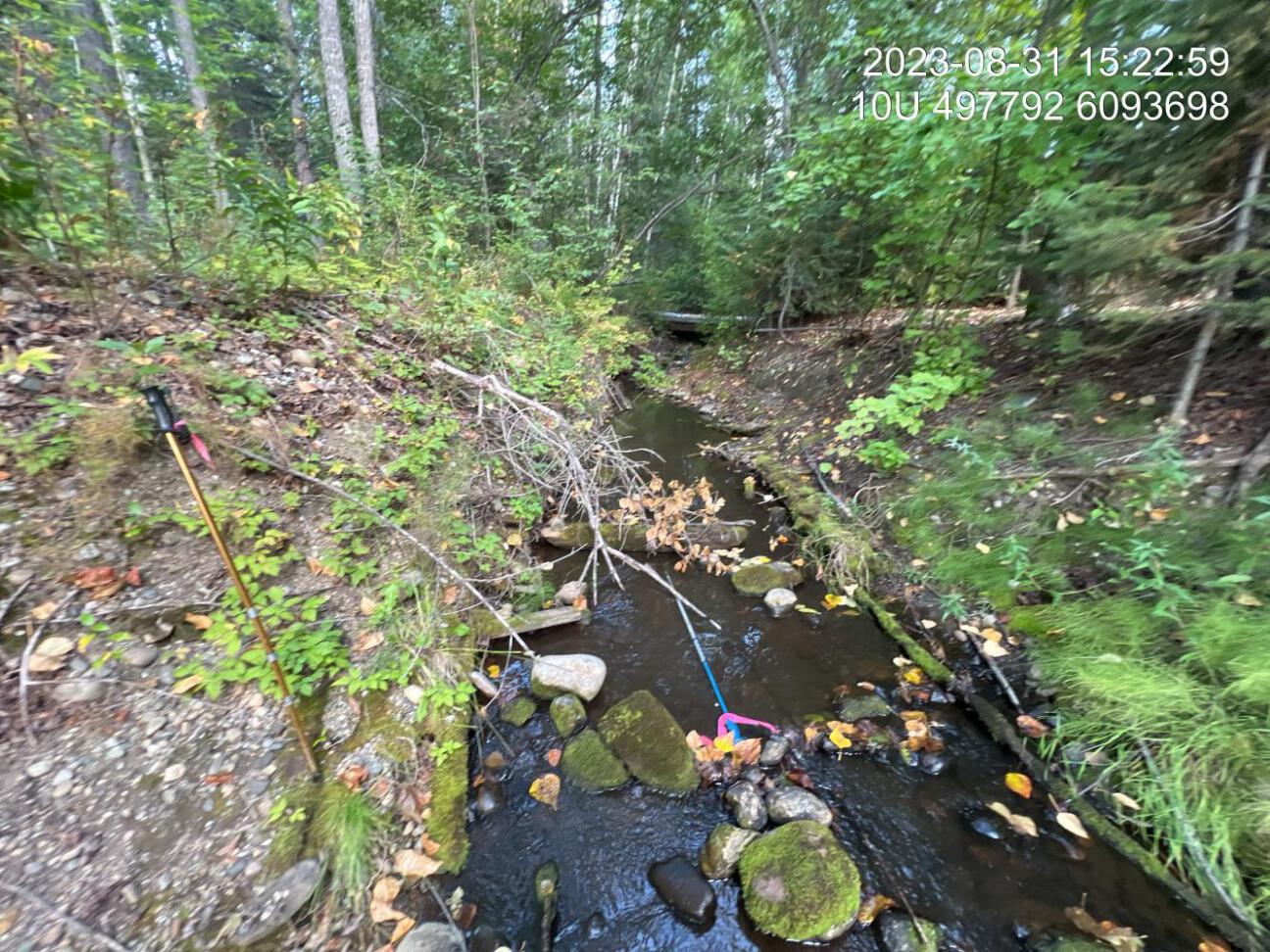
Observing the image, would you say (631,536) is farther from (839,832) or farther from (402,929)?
(402,929)

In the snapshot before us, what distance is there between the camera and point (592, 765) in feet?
10.3

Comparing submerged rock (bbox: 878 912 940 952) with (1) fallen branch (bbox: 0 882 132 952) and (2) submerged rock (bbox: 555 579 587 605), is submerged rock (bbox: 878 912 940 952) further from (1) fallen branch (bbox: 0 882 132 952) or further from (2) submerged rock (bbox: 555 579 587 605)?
(1) fallen branch (bbox: 0 882 132 952)

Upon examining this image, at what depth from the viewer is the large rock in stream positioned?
532 cm

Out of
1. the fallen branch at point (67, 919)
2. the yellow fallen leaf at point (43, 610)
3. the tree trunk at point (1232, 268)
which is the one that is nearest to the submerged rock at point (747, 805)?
the fallen branch at point (67, 919)

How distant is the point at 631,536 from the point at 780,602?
68.8 inches

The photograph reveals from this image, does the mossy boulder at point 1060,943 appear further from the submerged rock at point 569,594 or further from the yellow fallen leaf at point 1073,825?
the submerged rock at point 569,594

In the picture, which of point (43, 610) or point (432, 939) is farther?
point (43, 610)

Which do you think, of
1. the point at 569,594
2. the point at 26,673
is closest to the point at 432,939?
the point at 26,673

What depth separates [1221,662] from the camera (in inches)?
106

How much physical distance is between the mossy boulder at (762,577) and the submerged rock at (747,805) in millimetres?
1950

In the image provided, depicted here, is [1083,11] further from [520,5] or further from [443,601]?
[520,5]

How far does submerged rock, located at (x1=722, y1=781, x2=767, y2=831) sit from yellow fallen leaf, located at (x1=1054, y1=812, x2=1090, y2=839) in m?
1.61

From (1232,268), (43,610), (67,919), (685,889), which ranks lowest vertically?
(685,889)

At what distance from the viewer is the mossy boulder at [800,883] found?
2.40 m
